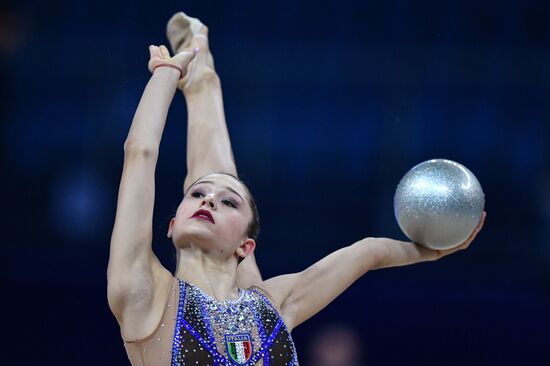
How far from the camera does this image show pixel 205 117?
275cm

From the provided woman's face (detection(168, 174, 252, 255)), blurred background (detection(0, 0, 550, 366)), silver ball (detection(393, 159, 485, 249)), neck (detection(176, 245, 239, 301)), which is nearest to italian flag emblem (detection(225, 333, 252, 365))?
neck (detection(176, 245, 239, 301))

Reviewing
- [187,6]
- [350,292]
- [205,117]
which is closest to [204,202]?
[205,117]

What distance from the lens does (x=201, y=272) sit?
2.16m

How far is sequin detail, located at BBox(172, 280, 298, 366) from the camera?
1988mm

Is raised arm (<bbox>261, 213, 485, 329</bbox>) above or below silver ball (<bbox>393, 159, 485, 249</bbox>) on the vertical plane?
below

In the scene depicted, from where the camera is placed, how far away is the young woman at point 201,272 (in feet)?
6.28

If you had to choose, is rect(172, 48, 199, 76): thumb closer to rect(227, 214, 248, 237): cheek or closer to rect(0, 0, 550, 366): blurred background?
rect(227, 214, 248, 237): cheek

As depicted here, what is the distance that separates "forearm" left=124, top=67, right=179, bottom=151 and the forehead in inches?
10.9

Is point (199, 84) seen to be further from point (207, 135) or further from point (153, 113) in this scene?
point (153, 113)

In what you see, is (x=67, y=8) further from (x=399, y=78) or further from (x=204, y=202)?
(x=204, y=202)

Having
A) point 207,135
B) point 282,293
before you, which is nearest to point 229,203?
point 282,293

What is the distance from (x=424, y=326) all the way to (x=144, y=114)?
5.65 ft

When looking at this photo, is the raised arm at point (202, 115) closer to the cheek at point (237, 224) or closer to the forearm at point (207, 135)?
the forearm at point (207, 135)

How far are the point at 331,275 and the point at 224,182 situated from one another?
1.29 feet
